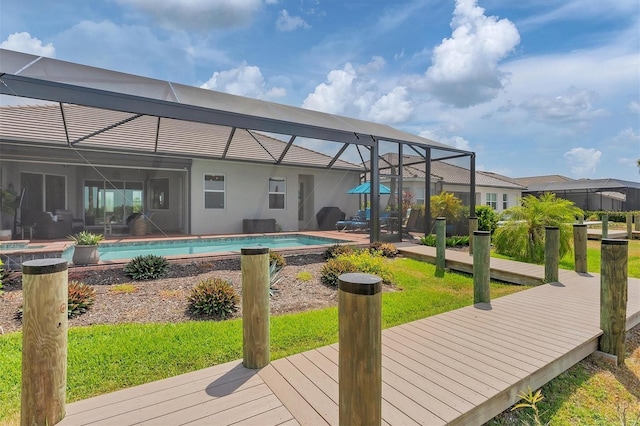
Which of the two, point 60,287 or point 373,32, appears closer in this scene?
point 60,287

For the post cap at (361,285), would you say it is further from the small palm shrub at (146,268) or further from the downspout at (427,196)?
the downspout at (427,196)

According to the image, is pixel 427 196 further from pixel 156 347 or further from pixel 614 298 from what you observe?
pixel 156 347

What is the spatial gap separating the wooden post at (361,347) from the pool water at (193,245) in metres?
6.64

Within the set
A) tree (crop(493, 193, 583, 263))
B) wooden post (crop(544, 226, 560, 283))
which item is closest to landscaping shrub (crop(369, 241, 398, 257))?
tree (crop(493, 193, 583, 263))

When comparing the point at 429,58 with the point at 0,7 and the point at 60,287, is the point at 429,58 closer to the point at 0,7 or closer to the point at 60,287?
the point at 0,7

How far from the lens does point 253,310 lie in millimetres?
2844

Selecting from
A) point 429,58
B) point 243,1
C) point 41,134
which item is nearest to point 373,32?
point 429,58

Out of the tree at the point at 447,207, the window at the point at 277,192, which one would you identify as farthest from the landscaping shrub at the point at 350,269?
the window at the point at 277,192

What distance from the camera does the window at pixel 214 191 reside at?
1286 centimetres

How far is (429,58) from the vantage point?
12.2 metres

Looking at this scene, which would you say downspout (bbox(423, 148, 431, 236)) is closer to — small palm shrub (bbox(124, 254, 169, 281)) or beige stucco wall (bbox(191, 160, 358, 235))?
beige stucco wall (bbox(191, 160, 358, 235))

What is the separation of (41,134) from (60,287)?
36.2 feet

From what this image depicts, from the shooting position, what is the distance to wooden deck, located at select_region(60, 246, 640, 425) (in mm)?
2166

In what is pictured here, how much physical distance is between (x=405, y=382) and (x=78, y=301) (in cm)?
442
